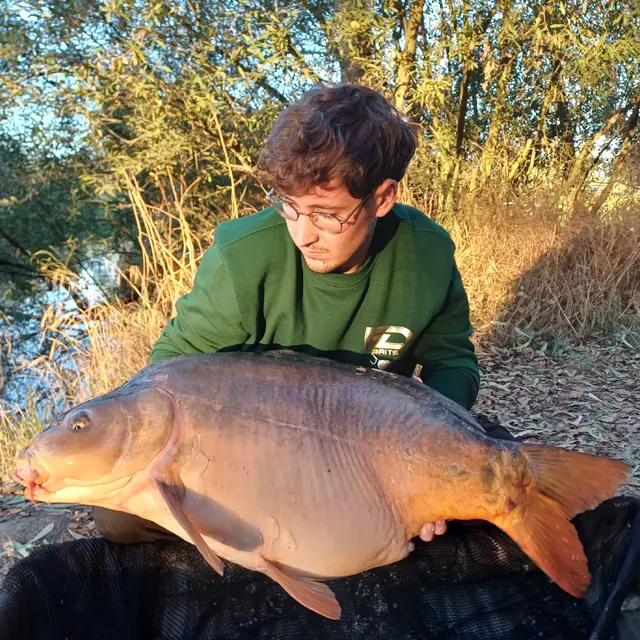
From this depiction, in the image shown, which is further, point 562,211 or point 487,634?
point 562,211

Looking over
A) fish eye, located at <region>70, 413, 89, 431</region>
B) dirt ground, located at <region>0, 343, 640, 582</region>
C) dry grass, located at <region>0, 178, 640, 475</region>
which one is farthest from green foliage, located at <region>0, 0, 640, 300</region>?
fish eye, located at <region>70, 413, 89, 431</region>

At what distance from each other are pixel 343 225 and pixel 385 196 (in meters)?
0.14

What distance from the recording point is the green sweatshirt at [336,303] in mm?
1502

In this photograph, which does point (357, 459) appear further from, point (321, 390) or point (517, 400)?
point (517, 400)

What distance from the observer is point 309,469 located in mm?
1184

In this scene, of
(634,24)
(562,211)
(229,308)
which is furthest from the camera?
(562,211)

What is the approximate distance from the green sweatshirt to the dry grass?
1948 millimetres

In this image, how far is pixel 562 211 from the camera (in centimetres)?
432

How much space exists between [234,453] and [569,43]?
13.3 feet

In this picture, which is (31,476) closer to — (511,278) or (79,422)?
(79,422)

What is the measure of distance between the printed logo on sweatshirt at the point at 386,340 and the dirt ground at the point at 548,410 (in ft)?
3.38

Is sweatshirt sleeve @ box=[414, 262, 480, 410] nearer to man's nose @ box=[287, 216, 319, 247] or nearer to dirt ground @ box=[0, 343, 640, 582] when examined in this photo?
man's nose @ box=[287, 216, 319, 247]

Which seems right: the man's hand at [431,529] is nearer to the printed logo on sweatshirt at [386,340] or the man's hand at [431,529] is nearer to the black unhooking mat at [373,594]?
the black unhooking mat at [373,594]

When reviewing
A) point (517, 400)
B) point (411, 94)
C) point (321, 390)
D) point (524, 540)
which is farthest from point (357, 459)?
point (411, 94)
